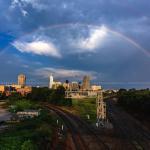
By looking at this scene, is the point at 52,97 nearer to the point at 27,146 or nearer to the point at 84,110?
the point at 84,110

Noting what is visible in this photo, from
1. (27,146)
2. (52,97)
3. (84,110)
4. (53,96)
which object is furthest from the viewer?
(53,96)

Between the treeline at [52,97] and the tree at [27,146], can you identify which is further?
the treeline at [52,97]

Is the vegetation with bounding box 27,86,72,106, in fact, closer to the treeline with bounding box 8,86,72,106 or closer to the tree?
the treeline with bounding box 8,86,72,106

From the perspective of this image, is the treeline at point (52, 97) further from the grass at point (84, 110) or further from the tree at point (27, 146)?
the tree at point (27, 146)

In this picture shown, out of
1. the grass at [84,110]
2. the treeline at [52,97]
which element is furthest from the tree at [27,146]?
the treeline at [52,97]

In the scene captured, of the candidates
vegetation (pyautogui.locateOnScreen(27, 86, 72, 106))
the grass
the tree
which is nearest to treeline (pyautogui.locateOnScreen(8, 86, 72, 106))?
vegetation (pyautogui.locateOnScreen(27, 86, 72, 106))

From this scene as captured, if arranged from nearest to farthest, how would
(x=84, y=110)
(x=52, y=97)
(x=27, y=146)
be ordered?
(x=27, y=146)
(x=84, y=110)
(x=52, y=97)

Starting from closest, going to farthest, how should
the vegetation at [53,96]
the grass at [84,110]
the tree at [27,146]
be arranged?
the tree at [27,146] → the grass at [84,110] → the vegetation at [53,96]

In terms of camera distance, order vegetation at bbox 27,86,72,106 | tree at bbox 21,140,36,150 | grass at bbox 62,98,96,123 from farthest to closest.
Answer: vegetation at bbox 27,86,72,106 → grass at bbox 62,98,96,123 → tree at bbox 21,140,36,150

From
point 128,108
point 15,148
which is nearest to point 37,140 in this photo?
point 15,148

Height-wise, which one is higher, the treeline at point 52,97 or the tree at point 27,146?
the treeline at point 52,97

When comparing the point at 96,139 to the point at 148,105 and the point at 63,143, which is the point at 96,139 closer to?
the point at 63,143

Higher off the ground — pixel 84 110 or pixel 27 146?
pixel 27 146

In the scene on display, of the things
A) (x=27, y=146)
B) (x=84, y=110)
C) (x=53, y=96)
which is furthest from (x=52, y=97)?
(x=27, y=146)
